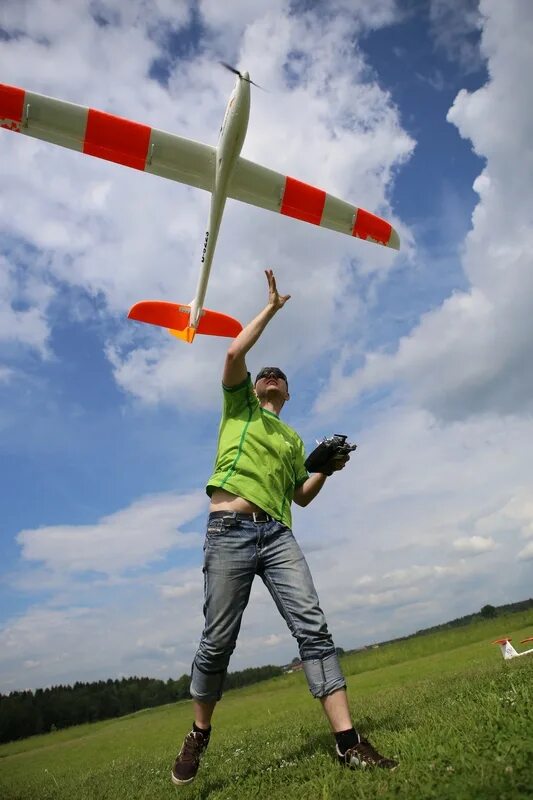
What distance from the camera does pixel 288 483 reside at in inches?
142

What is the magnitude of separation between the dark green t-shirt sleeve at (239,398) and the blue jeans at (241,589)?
0.73m

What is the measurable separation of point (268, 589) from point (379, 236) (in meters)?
11.2

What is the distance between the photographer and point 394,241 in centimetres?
1302

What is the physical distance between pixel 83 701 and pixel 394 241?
151 feet

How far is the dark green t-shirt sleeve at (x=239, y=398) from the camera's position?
3.54 metres

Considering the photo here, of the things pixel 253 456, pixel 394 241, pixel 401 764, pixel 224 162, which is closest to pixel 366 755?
pixel 401 764

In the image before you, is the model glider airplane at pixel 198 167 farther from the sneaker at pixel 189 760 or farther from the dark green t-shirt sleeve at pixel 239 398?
the sneaker at pixel 189 760

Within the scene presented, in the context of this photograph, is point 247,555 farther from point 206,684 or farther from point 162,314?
point 162,314

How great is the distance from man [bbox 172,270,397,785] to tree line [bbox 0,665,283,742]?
38535 millimetres

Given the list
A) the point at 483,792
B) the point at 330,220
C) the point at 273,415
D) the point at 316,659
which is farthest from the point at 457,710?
the point at 330,220

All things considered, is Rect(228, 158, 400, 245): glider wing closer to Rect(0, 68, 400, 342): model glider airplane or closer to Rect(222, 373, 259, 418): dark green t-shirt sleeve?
Rect(0, 68, 400, 342): model glider airplane

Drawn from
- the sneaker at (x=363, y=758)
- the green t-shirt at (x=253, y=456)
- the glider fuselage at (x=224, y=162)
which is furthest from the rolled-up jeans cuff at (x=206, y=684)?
the glider fuselage at (x=224, y=162)

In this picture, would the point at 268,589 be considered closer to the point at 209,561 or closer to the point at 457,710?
the point at 209,561

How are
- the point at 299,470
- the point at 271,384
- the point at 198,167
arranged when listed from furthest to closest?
the point at 198,167, the point at 271,384, the point at 299,470
